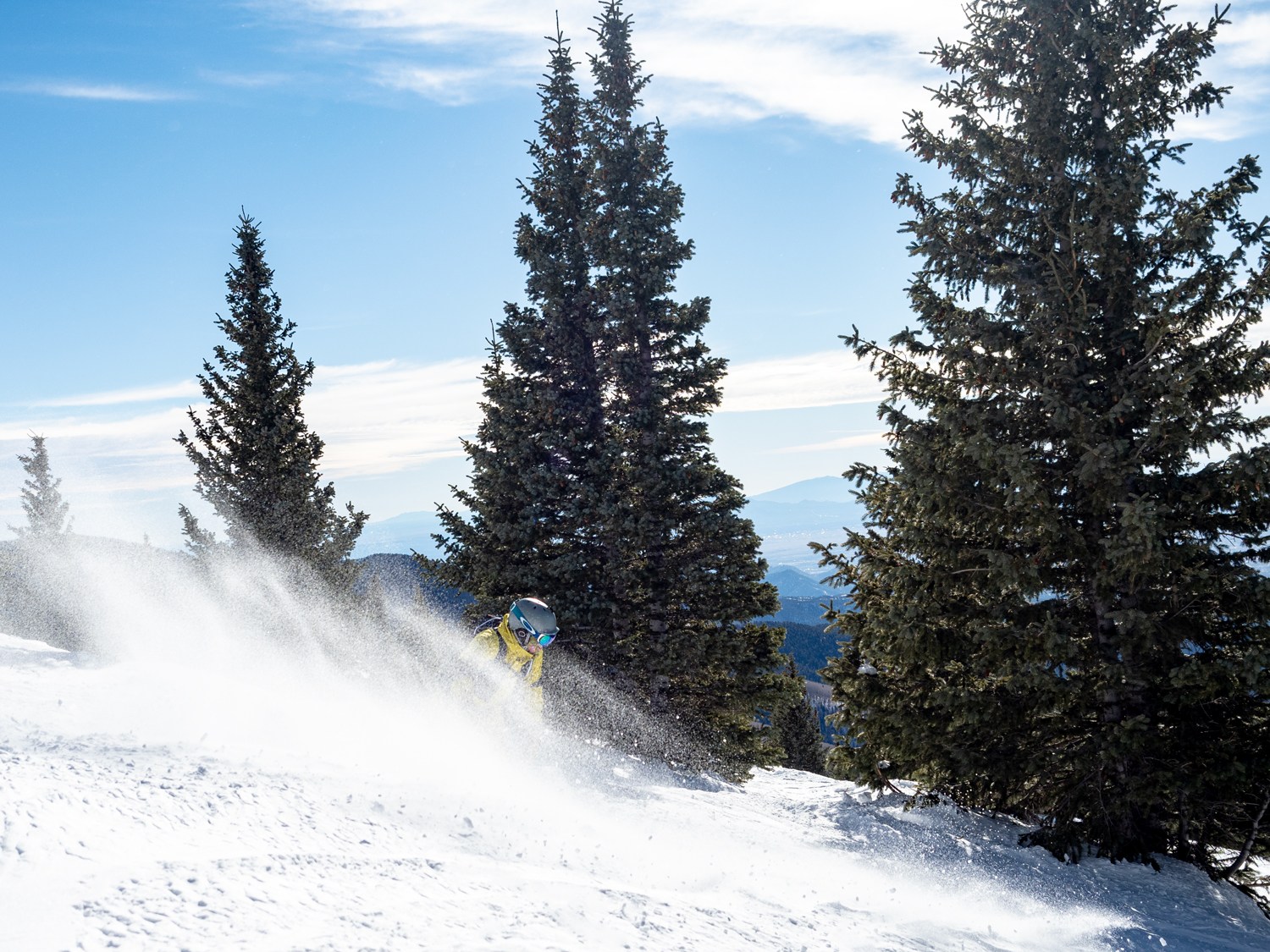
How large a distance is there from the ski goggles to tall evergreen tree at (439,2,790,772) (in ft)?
19.0

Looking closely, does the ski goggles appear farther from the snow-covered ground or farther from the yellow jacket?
the snow-covered ground

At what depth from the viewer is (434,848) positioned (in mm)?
6637

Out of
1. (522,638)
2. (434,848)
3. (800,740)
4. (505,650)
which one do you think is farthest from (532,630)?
(800,740)

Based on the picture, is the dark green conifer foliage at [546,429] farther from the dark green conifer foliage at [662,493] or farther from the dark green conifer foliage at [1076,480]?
the dark green conifer foliage at [1076,480]

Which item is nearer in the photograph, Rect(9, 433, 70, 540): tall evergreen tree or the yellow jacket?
the yellow jacket

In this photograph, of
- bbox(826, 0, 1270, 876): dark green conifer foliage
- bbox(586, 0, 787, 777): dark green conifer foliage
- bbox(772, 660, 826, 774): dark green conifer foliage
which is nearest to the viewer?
bbox(826, 0, 1270, 876): dark green conifer foliage

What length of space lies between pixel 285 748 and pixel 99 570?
23003mm

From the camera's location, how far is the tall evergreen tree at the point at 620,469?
649 inches

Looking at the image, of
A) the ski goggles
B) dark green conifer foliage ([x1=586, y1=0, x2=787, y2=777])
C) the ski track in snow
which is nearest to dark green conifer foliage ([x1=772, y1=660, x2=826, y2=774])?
dark green conifer foliage ([x1=586, y1=0, x2=787, y2=777])

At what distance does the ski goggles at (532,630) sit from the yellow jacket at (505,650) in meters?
0.26

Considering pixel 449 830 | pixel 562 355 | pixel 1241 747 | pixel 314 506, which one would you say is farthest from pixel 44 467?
pixel 1241 747

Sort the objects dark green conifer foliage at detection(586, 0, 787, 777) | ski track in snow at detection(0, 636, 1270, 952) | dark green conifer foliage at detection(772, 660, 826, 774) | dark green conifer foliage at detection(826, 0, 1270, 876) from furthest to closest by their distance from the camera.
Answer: dark green conifer foliage at detection(772, 660, 826, 774) < dark green conifer foliage at detection(586, 0, 787, 777) < dark green conifer foliage at detection(826, 0, 1270, 876) < ski track in snow at detection(0, 636, 1270, 952)

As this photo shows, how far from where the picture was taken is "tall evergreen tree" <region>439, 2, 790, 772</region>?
16.5 meters

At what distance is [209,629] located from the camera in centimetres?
2173
